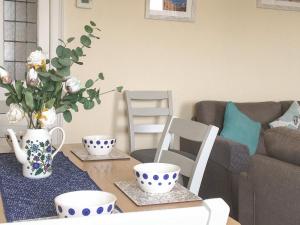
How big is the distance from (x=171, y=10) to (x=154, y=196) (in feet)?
8.19

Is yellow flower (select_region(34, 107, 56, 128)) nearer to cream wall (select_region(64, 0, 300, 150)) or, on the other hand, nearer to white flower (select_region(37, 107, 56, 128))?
white flower (select_region(37, 107, 56, 128))

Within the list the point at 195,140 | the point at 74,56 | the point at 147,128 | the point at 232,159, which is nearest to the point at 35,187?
the point at 74,56

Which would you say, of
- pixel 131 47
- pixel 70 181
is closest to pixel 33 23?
pixel 131 47

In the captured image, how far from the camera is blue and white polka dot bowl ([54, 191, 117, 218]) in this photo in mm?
950

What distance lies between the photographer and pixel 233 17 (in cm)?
373

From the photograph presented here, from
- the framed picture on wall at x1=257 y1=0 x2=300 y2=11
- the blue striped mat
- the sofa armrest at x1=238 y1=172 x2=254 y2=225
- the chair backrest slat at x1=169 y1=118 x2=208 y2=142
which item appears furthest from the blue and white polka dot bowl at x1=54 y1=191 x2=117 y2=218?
the framed picture on wall at x1=257 y1=0 x2=300 y2=11

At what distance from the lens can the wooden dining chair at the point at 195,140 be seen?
1640 millimetres

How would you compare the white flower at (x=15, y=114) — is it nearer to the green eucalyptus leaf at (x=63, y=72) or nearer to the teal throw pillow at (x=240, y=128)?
the green eucalyptus leaf at (x=63, y=72)

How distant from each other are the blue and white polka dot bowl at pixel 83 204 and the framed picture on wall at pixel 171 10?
103 inches

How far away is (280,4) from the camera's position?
152 inches

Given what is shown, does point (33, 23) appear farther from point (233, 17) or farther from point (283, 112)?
point (283, 112)

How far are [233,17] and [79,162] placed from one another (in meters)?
2.49

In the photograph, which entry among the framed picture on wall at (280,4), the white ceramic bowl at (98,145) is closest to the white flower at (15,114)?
the white ceramic bowl at (98,145)

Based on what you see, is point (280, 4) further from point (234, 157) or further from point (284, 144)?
point (284, 144)
